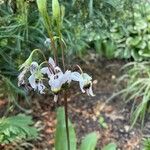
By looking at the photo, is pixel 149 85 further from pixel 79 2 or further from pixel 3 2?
pixel 3 2

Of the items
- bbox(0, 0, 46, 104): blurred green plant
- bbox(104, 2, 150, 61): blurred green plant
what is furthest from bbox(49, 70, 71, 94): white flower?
bbox(104, 2, 150, 61): blurred green plant

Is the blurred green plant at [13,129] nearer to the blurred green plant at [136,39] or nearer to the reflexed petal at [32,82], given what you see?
the reflexed petal at [32,82]

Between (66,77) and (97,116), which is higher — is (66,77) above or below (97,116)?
above

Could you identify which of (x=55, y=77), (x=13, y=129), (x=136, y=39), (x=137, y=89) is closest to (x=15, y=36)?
(x=13, y=129)

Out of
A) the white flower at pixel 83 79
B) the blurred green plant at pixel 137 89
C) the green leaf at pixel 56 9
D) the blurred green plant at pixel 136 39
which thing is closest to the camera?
the green leaf at pixel 56 9

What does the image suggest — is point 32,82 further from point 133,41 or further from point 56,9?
point 133,41

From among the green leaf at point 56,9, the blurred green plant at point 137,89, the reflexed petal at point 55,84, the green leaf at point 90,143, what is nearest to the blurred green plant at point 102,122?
the blurred green plant at point 137,89

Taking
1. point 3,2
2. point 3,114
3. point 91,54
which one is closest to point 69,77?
point 3,2

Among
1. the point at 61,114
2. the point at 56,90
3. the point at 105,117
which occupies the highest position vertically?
the point at 56,90

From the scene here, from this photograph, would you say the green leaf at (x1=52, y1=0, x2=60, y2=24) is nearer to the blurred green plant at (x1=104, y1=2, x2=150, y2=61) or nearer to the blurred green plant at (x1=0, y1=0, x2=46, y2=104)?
the blurred green plant at (x1=0, y1=0, x2=46, y2=104)
